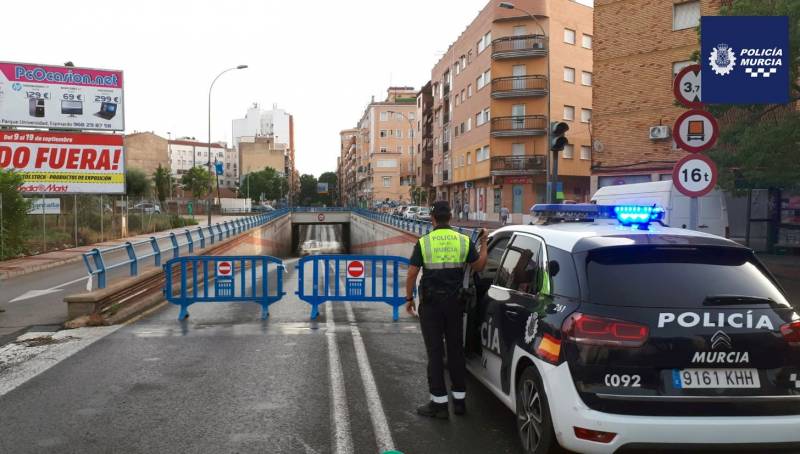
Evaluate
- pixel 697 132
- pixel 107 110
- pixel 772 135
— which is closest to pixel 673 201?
pixel 772 135

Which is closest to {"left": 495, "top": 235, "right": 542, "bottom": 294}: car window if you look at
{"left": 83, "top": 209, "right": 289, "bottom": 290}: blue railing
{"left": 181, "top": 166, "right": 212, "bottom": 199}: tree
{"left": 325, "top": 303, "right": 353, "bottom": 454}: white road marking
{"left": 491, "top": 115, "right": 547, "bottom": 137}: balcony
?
{"left": 325, "top": 303, "right": 353, "bottom": 454}: white road marking

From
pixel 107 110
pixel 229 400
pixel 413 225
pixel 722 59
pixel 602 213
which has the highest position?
pixel 107 110

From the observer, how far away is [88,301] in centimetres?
862

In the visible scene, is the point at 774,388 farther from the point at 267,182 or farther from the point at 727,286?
the point at 267,182

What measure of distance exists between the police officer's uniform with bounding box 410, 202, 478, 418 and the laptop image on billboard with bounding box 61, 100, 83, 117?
1214 inches

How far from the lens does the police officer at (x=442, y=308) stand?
191 inches

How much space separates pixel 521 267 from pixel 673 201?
1360cm

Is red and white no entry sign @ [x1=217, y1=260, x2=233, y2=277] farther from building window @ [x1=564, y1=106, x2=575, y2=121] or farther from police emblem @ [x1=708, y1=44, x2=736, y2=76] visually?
building window @ [x1=564, y1=106, x2=575, y2=121]

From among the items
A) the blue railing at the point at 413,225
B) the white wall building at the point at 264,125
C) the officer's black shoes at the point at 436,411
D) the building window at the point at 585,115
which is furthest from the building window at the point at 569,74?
the white wall building at the point at 264,125

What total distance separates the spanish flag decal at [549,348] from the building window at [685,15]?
25.9 meters

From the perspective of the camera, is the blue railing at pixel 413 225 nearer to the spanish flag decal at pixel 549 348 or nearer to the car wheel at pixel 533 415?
the car wheel at pixel 533 415

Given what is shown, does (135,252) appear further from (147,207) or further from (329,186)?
(329,186)

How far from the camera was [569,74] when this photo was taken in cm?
4569

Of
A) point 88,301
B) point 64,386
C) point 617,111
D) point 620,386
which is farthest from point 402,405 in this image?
point 617,111
